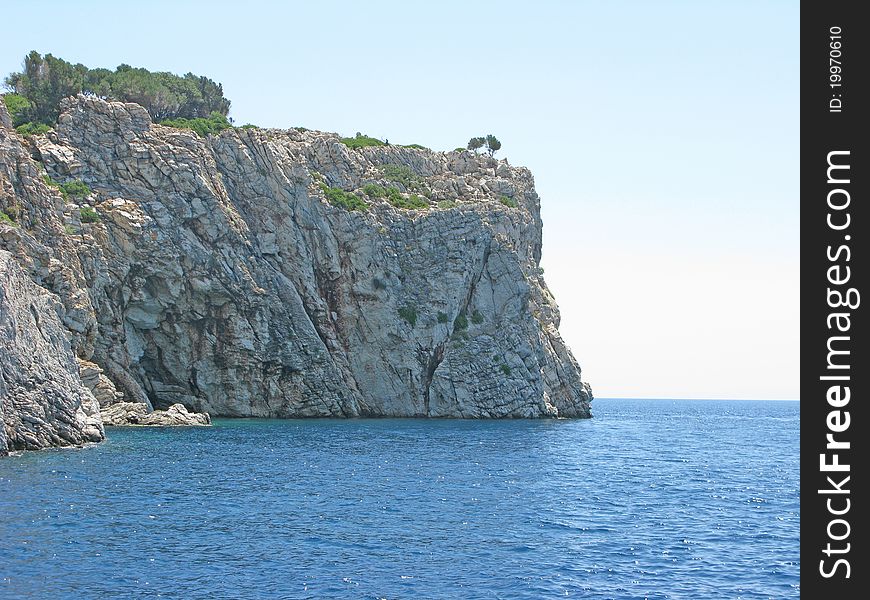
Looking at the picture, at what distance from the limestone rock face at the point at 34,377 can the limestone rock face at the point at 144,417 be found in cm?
1402

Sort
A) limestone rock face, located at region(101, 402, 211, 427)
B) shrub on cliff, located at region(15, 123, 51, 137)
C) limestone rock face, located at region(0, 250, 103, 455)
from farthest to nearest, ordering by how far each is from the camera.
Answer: shrub on cliff, located at region(15, 123, 51, 137), limestone rock face, located at region(101, 402, 211, 427), limestone rock face, located at region(0, 250, 103, 455)

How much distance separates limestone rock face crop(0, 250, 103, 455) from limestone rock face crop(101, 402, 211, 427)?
14020 mm

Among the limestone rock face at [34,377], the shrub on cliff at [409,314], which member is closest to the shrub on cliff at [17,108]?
the limestone rock face at [34,377]

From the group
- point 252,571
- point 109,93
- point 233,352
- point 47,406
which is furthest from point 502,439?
point 109,93

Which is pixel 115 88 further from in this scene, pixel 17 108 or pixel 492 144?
pixel 492 144

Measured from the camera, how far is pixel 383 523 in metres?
39.4

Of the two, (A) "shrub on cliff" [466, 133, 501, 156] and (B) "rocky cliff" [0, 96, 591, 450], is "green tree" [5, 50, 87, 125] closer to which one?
(B) "rocky cliff" [0, 96, 591, 450]

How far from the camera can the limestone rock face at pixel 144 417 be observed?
78938mm
